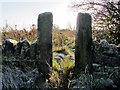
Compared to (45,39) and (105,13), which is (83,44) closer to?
(45,39)

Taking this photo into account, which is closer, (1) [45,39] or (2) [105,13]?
(1) [45,39]

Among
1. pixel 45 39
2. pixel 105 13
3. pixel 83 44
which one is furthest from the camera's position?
pixel 105 13

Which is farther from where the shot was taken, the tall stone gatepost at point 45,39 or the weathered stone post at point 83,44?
the tall stone gatepost at point 45,39

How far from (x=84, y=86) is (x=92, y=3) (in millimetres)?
5273

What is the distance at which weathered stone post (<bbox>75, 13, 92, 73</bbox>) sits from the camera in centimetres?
572

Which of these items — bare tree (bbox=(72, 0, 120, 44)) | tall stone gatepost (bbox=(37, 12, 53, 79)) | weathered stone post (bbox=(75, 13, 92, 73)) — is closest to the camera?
weathered stone post (bbox=(75, 13, 92, 73))

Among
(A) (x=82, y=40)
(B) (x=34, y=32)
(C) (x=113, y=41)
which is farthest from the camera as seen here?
(B) (x=34, y=32)

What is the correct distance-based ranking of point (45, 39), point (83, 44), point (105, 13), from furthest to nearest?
point (105, 13) < point (45, 39) < point (83, 44)

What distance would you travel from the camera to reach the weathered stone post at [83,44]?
572cm

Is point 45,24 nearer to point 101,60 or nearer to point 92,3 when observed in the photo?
point 101,60

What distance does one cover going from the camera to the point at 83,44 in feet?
18.7

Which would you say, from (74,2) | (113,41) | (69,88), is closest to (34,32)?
(74,2)

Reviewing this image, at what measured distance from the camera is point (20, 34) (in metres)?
9.45

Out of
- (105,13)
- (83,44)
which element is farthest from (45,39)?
(105,13)
